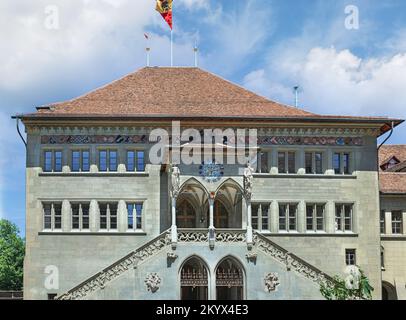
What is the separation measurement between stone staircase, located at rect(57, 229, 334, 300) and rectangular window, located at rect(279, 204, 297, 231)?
5433 mm

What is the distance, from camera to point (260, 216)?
41750 mm

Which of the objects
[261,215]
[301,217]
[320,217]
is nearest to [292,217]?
[301,217]

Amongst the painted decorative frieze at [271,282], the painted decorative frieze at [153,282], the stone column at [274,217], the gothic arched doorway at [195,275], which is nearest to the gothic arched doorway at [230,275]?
the gothic arched doorway at [195,275]

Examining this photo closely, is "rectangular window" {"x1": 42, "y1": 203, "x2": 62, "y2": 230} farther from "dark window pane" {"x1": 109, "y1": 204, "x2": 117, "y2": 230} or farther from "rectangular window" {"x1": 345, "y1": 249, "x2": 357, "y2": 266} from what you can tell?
"rectangular window" {"x1": 345, "y1": 249, "x2": 357, "y2": 266}

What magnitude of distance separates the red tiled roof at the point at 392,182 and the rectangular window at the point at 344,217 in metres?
4.00

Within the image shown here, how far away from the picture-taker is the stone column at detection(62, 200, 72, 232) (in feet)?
133

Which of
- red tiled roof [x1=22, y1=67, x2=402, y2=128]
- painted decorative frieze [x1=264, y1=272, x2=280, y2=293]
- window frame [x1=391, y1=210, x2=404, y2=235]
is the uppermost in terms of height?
red tiled roof [x1=22, y1=67, x2=402, y2=128]

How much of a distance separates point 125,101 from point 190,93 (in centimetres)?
420

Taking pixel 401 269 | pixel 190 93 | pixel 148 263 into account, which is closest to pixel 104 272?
pixel 148 263

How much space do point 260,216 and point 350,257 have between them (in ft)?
19.1

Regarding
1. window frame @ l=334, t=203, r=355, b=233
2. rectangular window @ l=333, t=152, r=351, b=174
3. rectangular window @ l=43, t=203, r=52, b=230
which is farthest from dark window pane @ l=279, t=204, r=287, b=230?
rectangular window @ l=43, t=203, r=52, b=230

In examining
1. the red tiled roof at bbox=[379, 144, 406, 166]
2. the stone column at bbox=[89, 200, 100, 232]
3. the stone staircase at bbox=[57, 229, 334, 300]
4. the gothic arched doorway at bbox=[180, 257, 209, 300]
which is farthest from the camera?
the red tiled roof at bbox=[379, 144, 406, 166]

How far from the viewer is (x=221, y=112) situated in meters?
41.9
